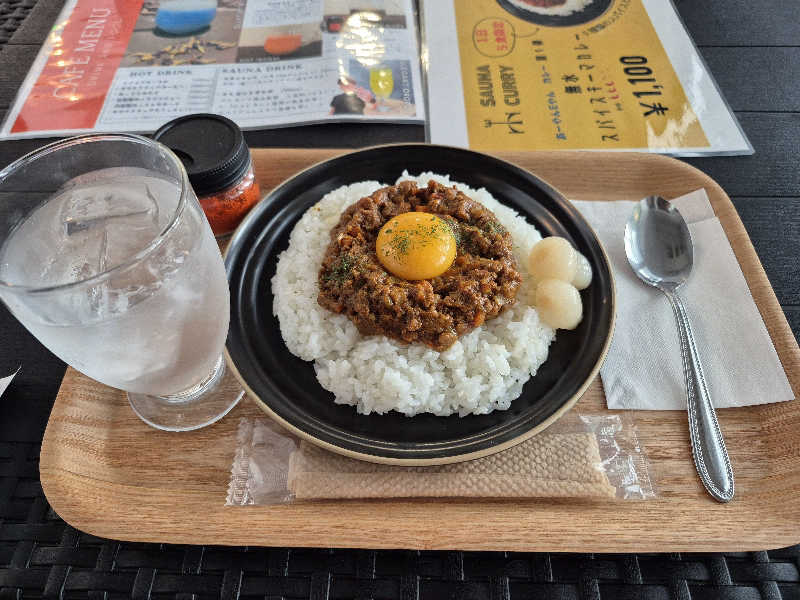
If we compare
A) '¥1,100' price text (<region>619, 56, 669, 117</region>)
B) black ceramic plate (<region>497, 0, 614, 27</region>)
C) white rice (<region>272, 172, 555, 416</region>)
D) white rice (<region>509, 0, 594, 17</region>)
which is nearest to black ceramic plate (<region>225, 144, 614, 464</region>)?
white rice (<region>272, 172, 555, 416</region>)

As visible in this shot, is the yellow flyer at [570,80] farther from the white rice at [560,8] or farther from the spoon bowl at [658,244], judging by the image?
the spoon bowl at [658,244]

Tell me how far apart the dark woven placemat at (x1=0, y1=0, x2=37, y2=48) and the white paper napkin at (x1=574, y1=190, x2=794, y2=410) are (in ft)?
11.7

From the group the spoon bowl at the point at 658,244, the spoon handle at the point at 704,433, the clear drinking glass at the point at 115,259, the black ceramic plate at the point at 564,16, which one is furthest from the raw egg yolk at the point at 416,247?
the black ceramic plate at the point at 564,16

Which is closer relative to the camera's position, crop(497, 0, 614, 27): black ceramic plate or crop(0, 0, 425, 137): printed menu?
crop(0, 0, 425, 137): printed menu

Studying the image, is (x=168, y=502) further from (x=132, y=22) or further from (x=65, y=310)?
(x=132, y=22)

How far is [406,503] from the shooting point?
1.46 meters

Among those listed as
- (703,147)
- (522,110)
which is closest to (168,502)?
(522,110)

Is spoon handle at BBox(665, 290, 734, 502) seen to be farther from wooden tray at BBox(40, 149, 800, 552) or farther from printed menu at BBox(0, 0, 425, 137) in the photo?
printed menu at BBox(0, 0, 425, 137)

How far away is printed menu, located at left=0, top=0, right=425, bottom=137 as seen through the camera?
270 cm

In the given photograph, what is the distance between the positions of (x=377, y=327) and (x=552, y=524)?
78 centimetres

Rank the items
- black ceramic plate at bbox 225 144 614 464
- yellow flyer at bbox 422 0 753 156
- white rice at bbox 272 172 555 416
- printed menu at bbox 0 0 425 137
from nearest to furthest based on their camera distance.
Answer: black ceramic plate at bbox 225 144 614 464 → white rice at bbox 272 172 555 416 → yellow flyer at bbox 422 0 753 156 → printed menu at bbox 0 0 425 137

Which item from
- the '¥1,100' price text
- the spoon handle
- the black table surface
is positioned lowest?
the black table surface

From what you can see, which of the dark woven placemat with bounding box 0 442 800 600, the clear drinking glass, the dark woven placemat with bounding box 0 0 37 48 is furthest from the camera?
the dark woven placemat with bounding box 0 0 37 48

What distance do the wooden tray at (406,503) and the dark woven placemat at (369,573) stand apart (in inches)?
2.5
